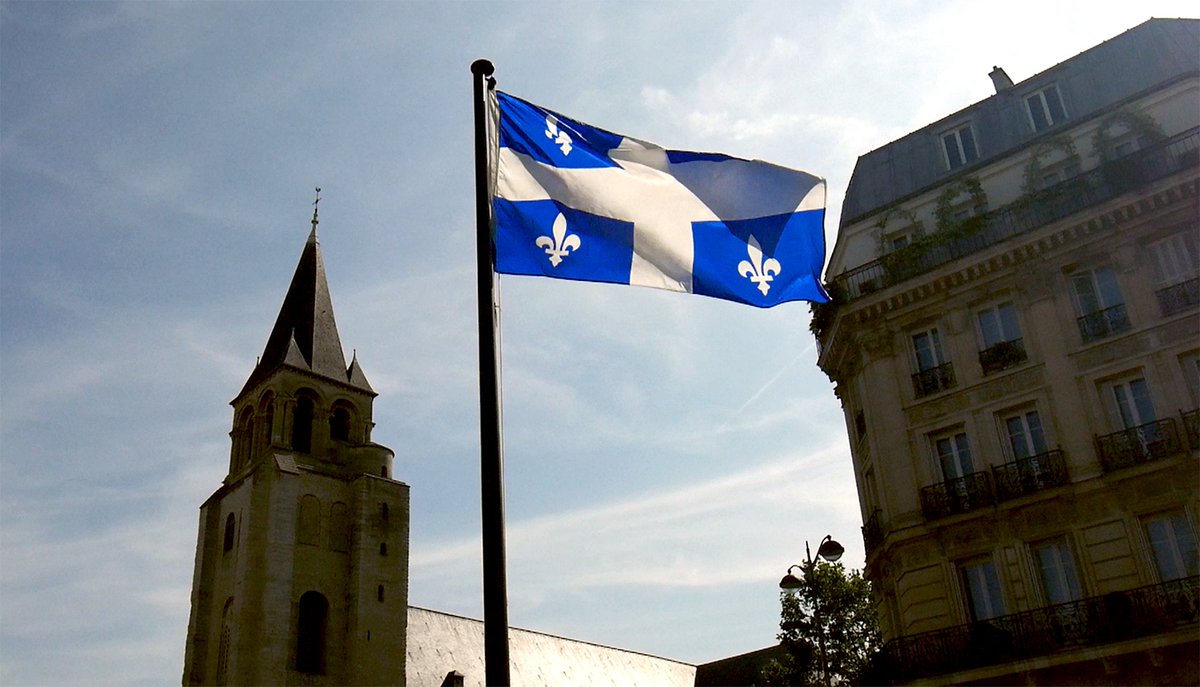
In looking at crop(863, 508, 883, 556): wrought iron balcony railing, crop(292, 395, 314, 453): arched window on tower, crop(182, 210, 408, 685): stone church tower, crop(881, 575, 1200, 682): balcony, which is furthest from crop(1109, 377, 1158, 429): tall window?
crop(292, 395, 314, 453): arched window on tower

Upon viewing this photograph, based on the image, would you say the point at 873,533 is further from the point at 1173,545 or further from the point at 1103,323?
the point at 1103,323

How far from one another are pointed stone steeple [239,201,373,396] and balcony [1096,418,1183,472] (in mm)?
40347

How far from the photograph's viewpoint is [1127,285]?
20.8 metres

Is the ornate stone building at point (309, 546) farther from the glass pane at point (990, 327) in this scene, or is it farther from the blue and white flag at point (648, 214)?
the blue and white flag at point (648, 214)

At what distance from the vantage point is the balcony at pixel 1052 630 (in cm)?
1766

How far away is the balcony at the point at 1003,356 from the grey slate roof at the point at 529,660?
30753mm

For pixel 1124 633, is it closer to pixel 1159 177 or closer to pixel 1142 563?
pixel 1142 563

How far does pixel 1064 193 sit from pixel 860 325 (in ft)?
17.5

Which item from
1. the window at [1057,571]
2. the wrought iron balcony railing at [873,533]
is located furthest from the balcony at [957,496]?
the wrought iron balcony railing at [873,533]

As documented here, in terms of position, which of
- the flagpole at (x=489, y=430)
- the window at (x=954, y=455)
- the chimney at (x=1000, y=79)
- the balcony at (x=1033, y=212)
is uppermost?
the chimney at (x=1000, y=79)

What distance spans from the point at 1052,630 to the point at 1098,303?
7.08 m

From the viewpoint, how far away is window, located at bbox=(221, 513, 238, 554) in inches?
1864

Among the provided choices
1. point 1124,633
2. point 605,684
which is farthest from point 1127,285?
point 605,684

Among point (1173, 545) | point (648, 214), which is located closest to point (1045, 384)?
point (1173, 545)
